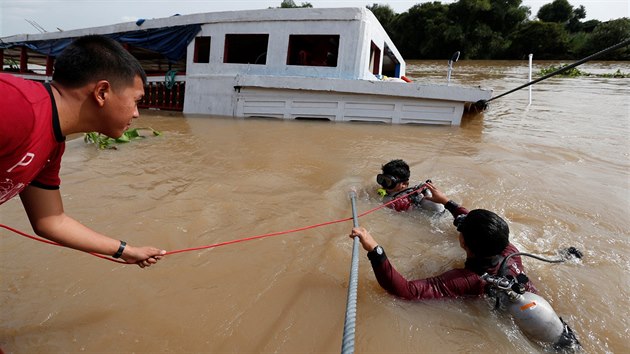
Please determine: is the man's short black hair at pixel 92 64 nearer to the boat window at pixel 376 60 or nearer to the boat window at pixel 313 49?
the boat window at pixel 313 49

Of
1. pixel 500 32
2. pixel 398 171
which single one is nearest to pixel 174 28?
pixel 398 171

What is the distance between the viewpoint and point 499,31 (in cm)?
3850

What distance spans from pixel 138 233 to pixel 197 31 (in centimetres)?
752

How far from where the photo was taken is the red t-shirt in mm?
1046

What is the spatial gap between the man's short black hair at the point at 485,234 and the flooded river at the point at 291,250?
1.19 feet

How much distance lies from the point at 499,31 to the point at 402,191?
42.9m

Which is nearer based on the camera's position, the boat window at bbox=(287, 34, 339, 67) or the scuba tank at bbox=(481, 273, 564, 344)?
the scuba tank at bbox=(481, 273, 564, 344)

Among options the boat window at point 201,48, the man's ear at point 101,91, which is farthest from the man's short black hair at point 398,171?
the boat window at point 201,48

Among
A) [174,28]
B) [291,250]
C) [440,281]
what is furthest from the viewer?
[174,28]

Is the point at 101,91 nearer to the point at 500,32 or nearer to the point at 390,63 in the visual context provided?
the point at 390,63

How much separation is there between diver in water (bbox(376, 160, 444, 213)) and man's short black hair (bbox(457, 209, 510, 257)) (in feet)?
4.07

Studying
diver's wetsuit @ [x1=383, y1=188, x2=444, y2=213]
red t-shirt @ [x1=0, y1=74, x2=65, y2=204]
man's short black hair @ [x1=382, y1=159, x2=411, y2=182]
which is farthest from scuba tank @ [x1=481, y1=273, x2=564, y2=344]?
red t-shirt @ [x1=0, y1=74, x2=65, y2=204]

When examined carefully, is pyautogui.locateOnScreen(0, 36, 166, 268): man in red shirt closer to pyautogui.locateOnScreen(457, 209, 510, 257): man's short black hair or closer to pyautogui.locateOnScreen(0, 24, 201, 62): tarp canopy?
pyautogui.locateOnScreen(457, 209, 510, 257): man's short black hair

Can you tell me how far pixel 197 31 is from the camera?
896 cm
